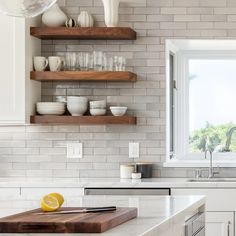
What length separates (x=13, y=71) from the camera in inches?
225

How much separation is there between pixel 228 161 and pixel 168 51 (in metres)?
1.09

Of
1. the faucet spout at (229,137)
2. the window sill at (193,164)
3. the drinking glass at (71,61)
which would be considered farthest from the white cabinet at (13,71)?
the faucet spout at (229,137)

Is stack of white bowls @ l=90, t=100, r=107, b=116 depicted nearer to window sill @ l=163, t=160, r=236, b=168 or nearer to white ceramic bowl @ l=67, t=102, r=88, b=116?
white ceramic bowl @ l=67, t=102, r=88, b=116

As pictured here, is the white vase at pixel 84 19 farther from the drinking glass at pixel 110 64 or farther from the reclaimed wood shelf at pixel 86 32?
the drinking glass at pixel 110 64

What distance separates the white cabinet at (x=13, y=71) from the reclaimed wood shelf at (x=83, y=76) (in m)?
0.15

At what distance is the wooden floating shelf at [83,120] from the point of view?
19.0 ft

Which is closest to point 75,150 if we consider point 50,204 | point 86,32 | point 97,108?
point 97,108

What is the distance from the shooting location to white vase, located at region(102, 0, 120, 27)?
5.82 meters

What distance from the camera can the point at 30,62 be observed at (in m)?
5.87

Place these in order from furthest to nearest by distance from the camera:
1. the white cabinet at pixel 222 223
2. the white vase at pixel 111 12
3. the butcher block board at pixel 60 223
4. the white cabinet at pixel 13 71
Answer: the white vase at pixel 111 12, the white cabinet at pixel 13 71, the white cabinet at pixel 222 223, the butcher block board at pixel 60 223

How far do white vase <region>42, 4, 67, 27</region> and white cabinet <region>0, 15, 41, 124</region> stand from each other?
0.27 meters

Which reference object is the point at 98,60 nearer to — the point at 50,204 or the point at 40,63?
the point at 40,63

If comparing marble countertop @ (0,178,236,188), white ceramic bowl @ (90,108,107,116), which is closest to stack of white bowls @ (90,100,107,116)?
white ceramic bowl @ (90,108,107,116)

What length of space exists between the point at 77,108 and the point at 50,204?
9.05ft
